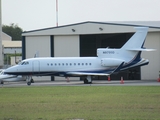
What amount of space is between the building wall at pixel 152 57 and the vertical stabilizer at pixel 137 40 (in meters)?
5.13

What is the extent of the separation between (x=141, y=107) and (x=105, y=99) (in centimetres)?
403

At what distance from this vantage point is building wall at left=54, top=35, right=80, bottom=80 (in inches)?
2164

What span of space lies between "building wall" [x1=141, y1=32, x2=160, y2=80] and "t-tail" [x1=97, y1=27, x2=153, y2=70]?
16.8 feet

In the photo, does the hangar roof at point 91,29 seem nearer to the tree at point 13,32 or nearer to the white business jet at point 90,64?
the white business jet at point 90,64

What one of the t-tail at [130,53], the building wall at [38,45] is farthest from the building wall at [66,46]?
the t-tail at [130,53]

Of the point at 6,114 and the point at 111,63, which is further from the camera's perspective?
the point at 111,63

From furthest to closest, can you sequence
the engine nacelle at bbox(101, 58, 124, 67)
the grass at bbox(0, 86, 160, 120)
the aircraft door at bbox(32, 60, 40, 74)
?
1. the engine nacelle at bbox(101, 58, 124, 67)
2. the aircraft door at bbox(32, 60, 40, 74)
3. the grass at bbox(0, 86, 160, 120)

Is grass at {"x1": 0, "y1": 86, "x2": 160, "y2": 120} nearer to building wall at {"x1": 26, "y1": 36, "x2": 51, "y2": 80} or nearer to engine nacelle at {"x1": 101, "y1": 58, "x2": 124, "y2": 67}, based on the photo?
engine nacelle at {"x1": 101, "y1": 58, "x2": 124, "y2": 67}

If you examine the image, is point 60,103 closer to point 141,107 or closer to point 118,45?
point 141,107

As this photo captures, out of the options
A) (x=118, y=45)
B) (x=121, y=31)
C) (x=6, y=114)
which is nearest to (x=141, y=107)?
(x=6, y=114)

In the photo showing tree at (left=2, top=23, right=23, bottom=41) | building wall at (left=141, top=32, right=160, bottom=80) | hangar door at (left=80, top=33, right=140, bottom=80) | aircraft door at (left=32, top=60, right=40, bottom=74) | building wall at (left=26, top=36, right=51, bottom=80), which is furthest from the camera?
tree at (left=2, top=23, right=23, bottom=41)

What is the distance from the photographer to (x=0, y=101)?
76.9 ft

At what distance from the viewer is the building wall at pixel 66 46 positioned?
5497 cm

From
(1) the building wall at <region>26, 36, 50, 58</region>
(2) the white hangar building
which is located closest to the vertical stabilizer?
(2) the white hangar building
